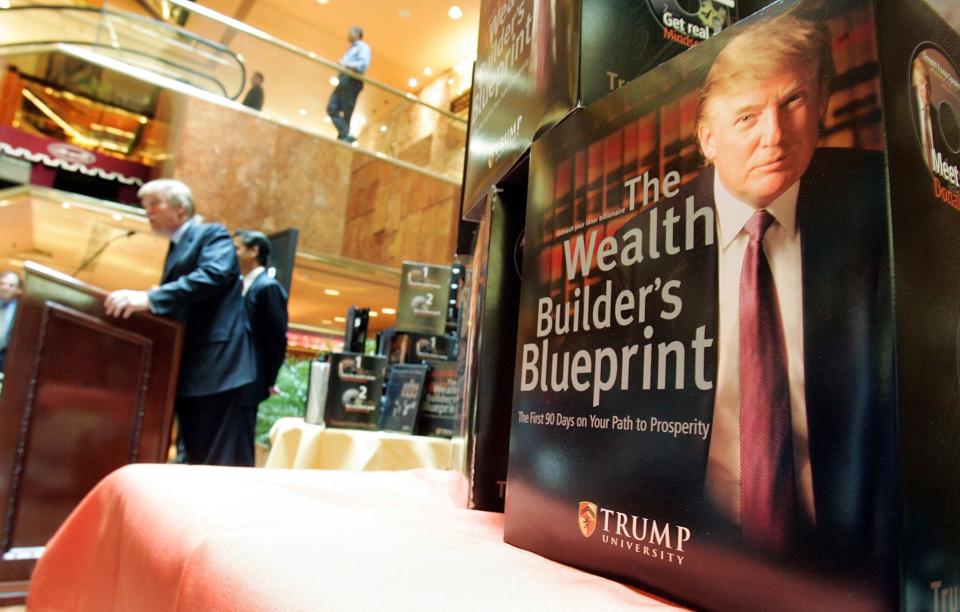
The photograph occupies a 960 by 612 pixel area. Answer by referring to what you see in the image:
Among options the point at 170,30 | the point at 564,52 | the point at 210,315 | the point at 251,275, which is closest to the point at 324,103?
the point at 170,30

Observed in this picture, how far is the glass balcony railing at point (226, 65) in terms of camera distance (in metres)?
5.52

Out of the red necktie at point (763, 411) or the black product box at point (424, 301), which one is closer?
the red necktie at point (763, 411)

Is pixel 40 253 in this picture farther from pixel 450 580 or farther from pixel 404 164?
pixel 450 580

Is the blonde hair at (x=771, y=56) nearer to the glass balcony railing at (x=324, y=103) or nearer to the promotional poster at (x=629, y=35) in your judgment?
the promotional poster at (x=629, y=35)

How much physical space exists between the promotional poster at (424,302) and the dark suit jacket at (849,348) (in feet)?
7.53

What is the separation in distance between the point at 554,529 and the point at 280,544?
0.50 ft

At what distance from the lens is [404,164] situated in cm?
696

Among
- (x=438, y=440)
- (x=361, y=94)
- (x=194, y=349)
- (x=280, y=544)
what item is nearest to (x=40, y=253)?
(x=361, y=94)

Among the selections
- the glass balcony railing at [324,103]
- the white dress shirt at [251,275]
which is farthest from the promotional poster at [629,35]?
the glass balcony railing at [324,103]

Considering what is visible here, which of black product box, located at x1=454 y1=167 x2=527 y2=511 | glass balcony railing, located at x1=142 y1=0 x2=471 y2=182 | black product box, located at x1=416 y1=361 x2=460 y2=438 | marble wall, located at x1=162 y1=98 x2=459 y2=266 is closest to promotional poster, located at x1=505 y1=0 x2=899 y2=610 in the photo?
black product box, located at x1=454 y1=167 x2=527 y2=511

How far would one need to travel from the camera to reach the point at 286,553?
313 millimetres

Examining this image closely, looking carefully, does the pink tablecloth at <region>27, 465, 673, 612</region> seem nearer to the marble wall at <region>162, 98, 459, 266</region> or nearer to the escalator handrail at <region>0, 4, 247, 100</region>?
the marble wall at <region>162, 98, 459, 266</region>

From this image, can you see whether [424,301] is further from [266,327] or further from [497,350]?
[497,350]

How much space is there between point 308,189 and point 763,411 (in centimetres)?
662
